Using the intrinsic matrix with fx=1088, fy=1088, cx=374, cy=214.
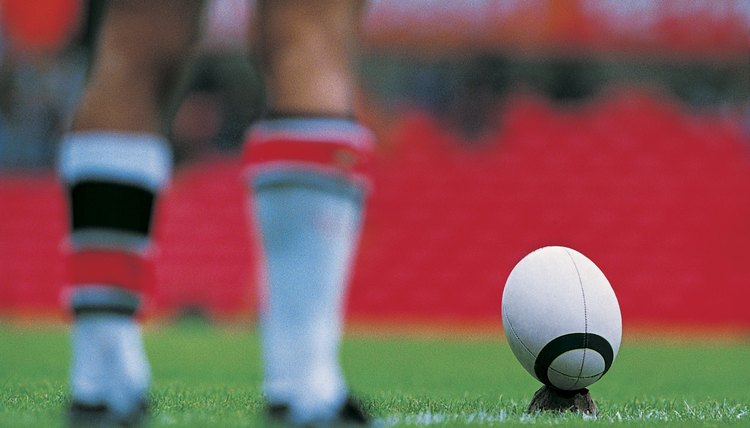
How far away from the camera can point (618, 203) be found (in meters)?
12.7

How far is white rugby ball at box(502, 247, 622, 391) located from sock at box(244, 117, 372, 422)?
109 centimetres

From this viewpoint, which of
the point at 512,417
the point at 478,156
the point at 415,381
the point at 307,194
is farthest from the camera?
the point at 478,156

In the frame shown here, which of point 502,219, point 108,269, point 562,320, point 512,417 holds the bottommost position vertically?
point 502,219

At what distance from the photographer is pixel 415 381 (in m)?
4.70

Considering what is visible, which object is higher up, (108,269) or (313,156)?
(313,156)

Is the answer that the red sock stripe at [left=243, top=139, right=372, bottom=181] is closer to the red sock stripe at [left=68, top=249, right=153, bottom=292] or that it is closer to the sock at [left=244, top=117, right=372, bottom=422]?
the sock at [left=244, top=117, right=372, bottom=422]

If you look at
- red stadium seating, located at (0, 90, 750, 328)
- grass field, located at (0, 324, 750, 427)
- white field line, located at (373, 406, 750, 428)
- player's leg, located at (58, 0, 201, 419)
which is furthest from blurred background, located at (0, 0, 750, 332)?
player's leg, located at (58, 0, 201, 419)

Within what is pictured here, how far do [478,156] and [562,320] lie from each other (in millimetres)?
10304

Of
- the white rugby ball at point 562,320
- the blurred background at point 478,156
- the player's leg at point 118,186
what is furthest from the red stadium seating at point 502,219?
the player's leg at point 118,186

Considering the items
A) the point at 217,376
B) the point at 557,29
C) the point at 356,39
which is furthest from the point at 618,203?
the point at 356,39

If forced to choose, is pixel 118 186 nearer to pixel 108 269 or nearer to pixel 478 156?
pixel 108 269

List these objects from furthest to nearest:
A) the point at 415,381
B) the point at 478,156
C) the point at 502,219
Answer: the point at 478,156 → the point at 502,219 → the point at 415,381

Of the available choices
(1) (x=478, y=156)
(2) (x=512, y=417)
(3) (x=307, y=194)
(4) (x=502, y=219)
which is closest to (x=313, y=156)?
(3) (x=307, y=194)

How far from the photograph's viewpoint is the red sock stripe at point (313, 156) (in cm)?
164
